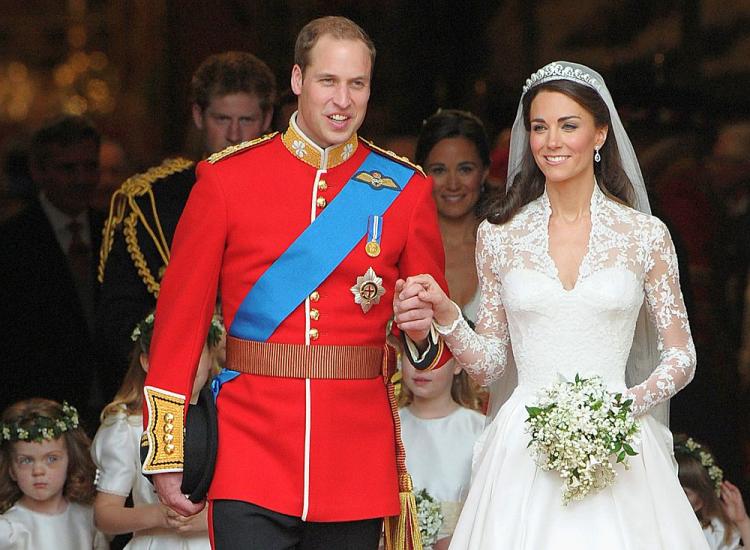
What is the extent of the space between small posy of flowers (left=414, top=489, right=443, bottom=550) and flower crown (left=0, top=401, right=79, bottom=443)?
4.28 feet

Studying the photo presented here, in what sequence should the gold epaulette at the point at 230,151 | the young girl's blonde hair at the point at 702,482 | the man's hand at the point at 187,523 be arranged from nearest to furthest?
the gold epaulette at the point at 230,151, the man's hand at the point at 187,523, the young girl's blonde hair at the point at 702,482

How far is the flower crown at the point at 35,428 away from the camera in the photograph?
19.6 ft

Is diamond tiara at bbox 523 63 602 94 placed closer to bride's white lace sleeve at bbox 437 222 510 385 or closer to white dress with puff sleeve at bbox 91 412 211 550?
bride's white lace sleeve at bbox 437 222 510 385

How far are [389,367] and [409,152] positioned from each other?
3301 millimetres

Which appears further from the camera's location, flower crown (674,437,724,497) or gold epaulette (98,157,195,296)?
flower crown (674,437,724,497)

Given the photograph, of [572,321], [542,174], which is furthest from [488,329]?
[542,174]

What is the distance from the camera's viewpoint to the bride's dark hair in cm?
470

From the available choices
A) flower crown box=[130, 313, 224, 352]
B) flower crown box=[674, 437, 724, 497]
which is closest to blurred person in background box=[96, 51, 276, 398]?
flower crown box=[130, 313, 224, 352]

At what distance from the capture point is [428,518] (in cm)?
571

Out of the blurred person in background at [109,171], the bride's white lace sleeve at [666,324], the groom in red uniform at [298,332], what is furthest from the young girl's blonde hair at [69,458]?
the bride's white lace sleeve at [666,324]

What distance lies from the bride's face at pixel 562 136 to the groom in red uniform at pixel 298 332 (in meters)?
0.44

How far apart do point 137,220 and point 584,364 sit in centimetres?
201

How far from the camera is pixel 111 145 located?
8.02 m

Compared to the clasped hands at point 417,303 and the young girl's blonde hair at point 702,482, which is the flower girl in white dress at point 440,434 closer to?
the young girl's blonde hair at point 702,482
